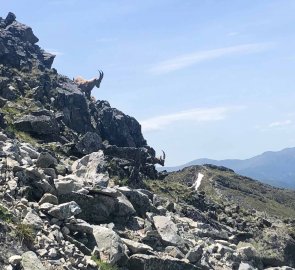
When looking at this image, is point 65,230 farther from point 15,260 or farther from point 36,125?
point 36,125

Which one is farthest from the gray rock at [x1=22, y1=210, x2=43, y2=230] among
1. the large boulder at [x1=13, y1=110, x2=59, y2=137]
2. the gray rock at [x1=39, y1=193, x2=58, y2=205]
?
the large boulder at [x1=13, y1=110, x2=59, y2=137]

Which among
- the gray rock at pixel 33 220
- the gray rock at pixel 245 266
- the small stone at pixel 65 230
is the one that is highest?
the gray rock at pixel 33 220

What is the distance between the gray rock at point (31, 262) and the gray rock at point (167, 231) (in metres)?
6.85

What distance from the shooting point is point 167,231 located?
66.1 feet

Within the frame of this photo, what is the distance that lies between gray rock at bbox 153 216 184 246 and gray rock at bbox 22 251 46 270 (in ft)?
22.5

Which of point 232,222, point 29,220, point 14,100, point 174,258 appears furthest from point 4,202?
point 14,100

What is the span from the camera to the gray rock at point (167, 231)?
1952 centimetres

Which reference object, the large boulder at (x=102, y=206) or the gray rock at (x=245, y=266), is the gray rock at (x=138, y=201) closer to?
the large boulder at (x=102, y=206)

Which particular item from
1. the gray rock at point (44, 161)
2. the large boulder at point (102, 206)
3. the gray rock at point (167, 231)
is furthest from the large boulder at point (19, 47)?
the gray rock at point (167, 231)

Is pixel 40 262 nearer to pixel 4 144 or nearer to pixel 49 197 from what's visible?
pixel 49 197

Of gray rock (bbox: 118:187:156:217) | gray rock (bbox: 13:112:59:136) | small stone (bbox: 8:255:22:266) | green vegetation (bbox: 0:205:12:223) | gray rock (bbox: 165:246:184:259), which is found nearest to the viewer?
small stone (bbox: 8:255:22:266)

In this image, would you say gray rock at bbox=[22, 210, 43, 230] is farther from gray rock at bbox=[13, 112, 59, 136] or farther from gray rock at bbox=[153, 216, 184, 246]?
gray rock at bbox=[13, 112, 59, 136]

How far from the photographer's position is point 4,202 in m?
16.6

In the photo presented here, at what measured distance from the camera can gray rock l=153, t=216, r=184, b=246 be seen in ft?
64.0
